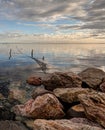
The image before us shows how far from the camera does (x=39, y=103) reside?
53.6 feet

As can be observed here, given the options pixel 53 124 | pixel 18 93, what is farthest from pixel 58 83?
pixel 53 124

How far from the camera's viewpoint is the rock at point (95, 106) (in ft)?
44.2

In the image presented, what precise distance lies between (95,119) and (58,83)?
8.56 meters

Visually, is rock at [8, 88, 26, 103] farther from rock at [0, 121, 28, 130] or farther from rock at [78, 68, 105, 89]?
rock at [78, 68, 105, 89]

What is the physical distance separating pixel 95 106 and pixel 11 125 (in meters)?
5.29

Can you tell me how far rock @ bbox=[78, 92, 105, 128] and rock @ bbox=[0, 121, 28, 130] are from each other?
13.1ft

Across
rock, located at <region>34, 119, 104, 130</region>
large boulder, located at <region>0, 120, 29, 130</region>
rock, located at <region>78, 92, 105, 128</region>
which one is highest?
rock, located at <region>78, 92, 105, 128</region>

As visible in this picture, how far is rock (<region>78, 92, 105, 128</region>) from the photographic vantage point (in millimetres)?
13477

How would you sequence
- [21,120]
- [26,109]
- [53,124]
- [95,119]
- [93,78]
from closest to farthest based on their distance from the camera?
1. [53,124]
2. [95,119]
3. [21,120]
4. [26,109]
5. [93,78]

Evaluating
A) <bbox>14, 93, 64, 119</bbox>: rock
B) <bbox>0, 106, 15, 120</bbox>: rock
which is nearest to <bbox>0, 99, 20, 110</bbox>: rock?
<bbox>0, 106, 15, 120</bbox>: rock

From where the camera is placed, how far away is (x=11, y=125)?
46.9 ft

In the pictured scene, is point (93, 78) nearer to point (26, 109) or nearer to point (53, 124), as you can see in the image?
point (26, 109)

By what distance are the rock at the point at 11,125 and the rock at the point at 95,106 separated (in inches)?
158

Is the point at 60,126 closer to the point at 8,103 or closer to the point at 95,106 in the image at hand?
the point at 95,106
